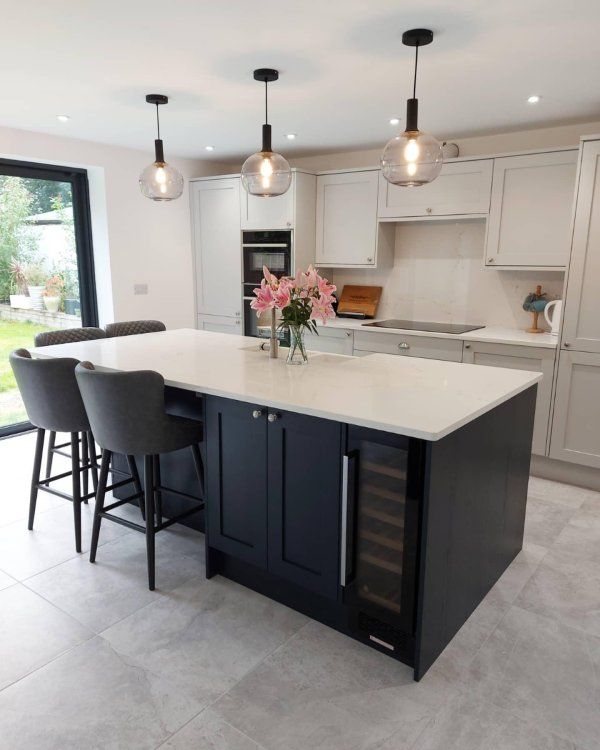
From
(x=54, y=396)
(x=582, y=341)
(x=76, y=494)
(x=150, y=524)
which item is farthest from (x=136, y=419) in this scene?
(x=582, y=341)

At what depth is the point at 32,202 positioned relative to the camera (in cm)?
470

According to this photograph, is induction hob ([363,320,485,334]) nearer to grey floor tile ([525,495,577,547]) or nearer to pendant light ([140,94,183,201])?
grey floor tile ([525,495,577,547])

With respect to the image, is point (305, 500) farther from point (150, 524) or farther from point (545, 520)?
point (545, 520)

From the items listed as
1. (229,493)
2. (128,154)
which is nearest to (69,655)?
(229,493)

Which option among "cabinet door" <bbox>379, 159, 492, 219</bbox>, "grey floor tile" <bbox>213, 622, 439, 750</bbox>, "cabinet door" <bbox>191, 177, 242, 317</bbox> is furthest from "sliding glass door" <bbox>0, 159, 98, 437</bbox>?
"grey floor tile" <bbox>213, 622, 439, 750</bbox>

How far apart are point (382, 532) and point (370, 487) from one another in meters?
0.17

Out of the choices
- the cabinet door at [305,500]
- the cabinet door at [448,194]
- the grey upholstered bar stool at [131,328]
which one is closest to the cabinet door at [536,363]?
the cabinet door at [448,194]

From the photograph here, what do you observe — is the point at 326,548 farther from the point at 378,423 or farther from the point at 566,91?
the point at 566,91

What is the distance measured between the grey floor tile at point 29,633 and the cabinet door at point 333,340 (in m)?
2.80

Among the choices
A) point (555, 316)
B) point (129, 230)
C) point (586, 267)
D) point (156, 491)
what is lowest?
point (156, 491)

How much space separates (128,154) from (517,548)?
4.45 metres

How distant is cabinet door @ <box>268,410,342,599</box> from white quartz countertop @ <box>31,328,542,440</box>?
11 cm

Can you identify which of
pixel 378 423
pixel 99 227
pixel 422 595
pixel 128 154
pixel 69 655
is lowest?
pixel 69 655

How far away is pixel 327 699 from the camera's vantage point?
192 cm
